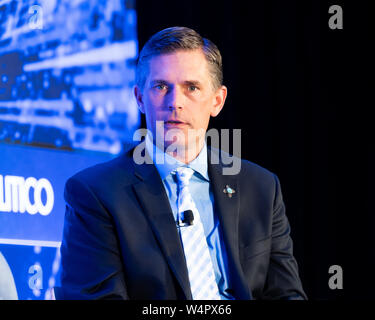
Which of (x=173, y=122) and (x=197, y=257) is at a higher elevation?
(x=173, y=122)

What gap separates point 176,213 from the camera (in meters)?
2.05

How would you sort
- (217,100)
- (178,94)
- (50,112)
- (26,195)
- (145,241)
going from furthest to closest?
1. (50,112)
2. (26,195)
3. (217,100)
4. (178,94)
5. (145,241)

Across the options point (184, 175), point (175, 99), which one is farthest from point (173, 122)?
point (184, 175)

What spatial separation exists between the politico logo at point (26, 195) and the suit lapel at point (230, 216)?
861 millimetres

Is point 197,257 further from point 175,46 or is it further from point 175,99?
point 175,46

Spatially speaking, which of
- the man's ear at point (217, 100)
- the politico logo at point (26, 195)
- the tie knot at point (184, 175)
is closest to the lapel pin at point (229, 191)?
the tie knot at point (184, 175)

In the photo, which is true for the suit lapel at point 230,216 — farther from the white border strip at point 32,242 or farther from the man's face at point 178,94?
the white border strip at point 32,242

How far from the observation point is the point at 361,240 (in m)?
3.38

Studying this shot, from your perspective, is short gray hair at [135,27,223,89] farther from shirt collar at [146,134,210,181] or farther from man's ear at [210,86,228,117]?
shirt collar at [146,134,210,181]

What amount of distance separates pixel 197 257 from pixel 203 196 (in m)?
0.24

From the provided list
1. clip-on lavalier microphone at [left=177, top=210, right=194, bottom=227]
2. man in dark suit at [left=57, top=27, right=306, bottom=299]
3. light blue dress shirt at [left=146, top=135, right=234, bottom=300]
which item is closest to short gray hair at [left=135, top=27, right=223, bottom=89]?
man in dark suit at [left=57, top=27, right=306, bottom=299]

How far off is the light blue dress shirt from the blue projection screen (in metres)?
0.71

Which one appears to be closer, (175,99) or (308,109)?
(175,99)

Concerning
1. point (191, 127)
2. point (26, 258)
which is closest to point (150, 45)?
point (191, 127)
